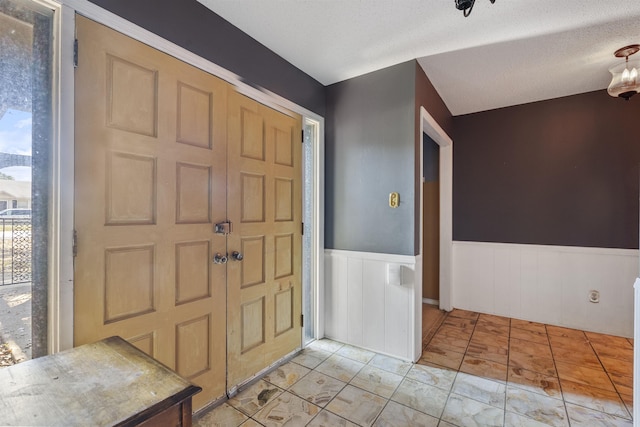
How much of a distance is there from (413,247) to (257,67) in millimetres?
1809

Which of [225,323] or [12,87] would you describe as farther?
[225,323]

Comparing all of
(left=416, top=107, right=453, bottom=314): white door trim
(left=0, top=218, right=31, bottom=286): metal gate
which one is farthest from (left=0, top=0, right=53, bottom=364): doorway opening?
(left=416, top=107, right=453, bottom=314): white door trim

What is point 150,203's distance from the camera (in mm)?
1444

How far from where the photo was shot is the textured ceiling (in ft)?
5.53

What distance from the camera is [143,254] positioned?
1.42m

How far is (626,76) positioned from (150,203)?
3.44 meters

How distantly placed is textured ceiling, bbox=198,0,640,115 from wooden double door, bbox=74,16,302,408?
0.53 metres

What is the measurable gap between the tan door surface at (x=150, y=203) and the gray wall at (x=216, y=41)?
14 centimetres

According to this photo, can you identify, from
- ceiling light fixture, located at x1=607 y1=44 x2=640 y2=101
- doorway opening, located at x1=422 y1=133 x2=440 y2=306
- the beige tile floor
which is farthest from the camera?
doorway opening, located at x1=422 y1=133 x2=440 y2=306

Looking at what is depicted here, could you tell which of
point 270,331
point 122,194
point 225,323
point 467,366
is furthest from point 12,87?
point 467,366

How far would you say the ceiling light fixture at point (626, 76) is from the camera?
2113 millimetres

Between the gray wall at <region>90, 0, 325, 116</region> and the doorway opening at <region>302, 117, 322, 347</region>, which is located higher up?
the gray wall at <region>90, 0, 325, 116</region>

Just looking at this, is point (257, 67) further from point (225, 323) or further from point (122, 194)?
point (225, 323)

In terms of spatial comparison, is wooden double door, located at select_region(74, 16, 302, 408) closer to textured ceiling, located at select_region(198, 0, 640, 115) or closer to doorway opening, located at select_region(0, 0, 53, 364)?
doorway opening, located at select_region(0, 0, 53, 364)
